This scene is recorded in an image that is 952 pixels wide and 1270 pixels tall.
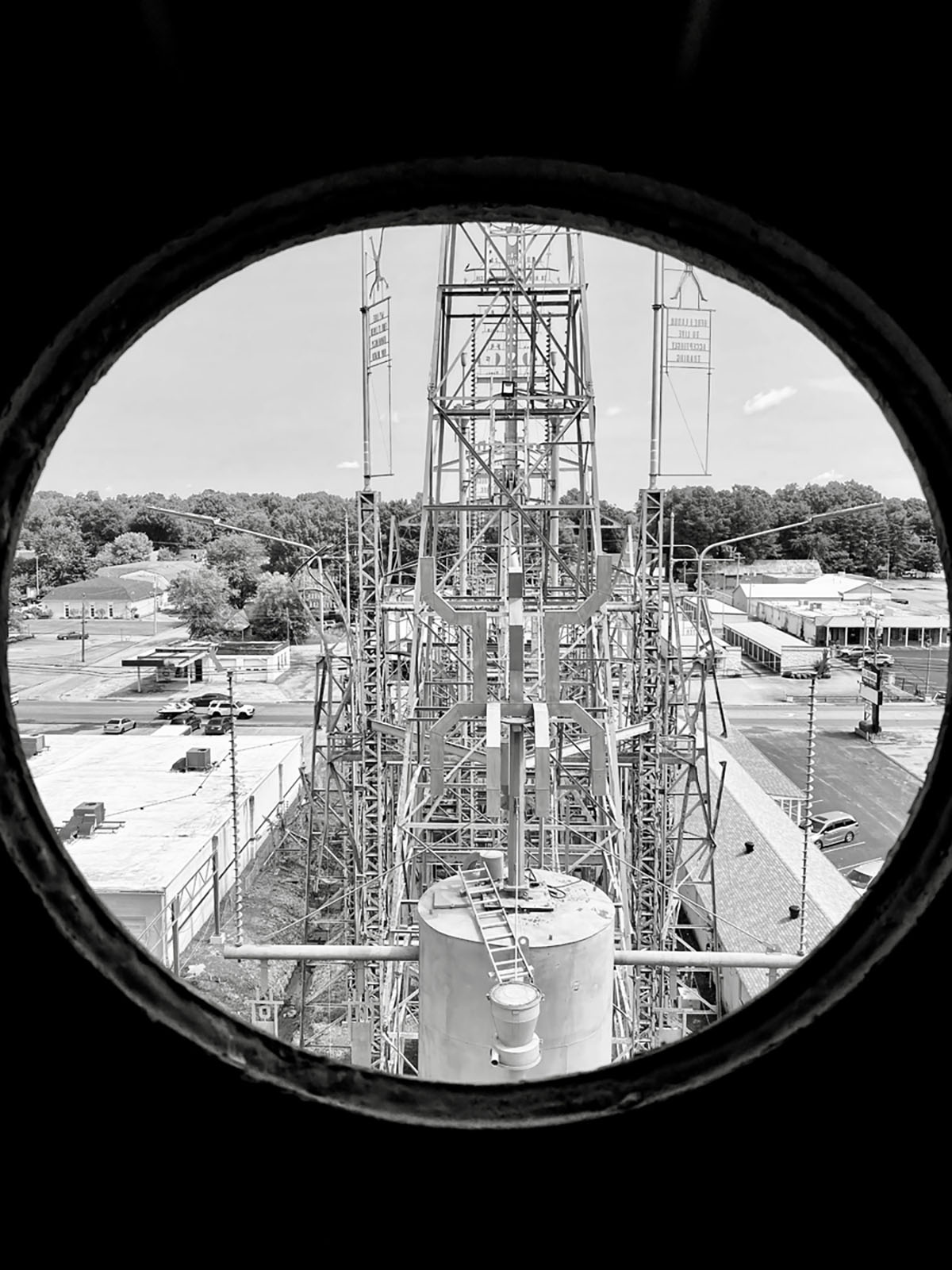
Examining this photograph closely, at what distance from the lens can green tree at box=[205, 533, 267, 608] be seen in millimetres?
29453

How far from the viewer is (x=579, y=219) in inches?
55.2

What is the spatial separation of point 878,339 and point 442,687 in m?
8.73

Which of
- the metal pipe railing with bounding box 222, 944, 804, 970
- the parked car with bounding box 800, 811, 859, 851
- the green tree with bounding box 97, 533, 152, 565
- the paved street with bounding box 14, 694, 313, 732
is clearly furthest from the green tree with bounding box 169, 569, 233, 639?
the metal pipe railing with bounding box 222, 944, 804, 970

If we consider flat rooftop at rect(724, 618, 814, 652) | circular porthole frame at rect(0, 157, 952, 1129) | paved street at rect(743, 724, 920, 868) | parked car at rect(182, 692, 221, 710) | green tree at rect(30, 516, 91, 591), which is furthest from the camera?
green tree at rect(30, 516, 91, 591)

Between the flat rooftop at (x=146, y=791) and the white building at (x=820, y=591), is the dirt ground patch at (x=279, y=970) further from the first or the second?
the white building at (x=820, y=591)

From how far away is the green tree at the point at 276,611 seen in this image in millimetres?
26234

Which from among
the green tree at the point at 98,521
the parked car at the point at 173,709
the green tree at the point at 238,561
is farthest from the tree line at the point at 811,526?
the green tree at the point at 98,521

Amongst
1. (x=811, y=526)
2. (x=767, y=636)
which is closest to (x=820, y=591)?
(x=767, y=636)

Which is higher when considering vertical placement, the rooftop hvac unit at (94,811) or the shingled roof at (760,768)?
the rooftop hvac unit at (94,811)

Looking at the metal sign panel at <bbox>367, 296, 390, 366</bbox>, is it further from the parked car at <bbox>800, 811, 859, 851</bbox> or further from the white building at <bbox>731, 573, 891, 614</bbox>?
the white building at <bbox>731, 573, 891, 614</bbox>

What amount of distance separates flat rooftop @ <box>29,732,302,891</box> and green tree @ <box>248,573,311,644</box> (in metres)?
6.33

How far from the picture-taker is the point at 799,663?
1029 inches

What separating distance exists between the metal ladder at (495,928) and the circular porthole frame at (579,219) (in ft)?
10.7

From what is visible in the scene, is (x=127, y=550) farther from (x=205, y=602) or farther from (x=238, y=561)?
(x=205, y=602)
